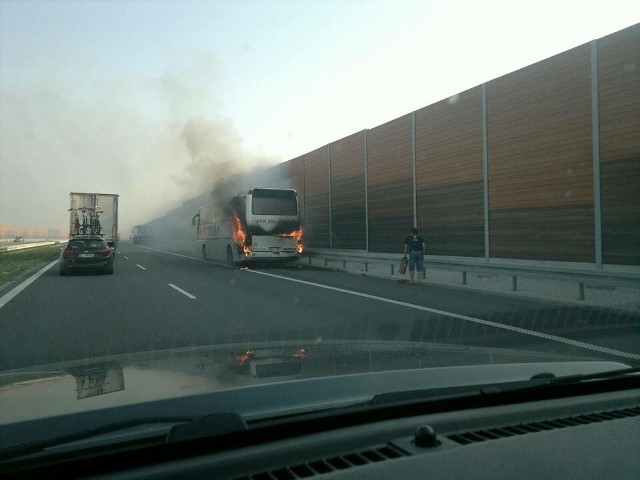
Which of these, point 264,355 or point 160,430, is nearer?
point 160,430

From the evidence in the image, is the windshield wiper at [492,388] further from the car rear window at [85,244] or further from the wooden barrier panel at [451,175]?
the car rear window at [85,244]

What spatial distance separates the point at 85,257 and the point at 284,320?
41.7 ft

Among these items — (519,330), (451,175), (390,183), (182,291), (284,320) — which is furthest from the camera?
(390,183)

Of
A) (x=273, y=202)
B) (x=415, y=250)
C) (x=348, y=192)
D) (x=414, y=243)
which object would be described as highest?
(x=348, y=192)

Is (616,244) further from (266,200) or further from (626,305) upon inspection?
(266,200)

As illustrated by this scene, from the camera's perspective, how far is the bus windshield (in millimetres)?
24062

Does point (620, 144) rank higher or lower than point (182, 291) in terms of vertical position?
higher

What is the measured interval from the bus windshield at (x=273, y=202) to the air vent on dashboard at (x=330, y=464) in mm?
21988

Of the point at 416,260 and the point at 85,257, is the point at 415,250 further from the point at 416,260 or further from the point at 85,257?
the point at 85,257

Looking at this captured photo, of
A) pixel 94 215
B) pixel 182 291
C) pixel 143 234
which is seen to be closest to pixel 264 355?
pixel 182 291

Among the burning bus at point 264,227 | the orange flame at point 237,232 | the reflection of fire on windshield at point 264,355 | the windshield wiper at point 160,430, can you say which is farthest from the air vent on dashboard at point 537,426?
the orange flame at point 237,232

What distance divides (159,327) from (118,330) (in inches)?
23.4

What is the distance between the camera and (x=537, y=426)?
2498 mm

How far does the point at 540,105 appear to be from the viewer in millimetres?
17250
